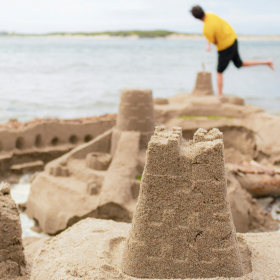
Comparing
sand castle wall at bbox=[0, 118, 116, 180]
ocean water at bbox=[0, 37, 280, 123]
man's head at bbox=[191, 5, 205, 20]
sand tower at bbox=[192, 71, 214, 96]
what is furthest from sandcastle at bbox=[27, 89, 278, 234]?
ocean water at bbox=[0, 37, 280, 123]

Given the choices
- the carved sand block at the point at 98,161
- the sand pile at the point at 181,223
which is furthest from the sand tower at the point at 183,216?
the carved sand block at the point at 98,161

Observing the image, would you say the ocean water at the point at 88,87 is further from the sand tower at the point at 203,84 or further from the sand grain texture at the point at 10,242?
the sand grain texture at the point at 10,242

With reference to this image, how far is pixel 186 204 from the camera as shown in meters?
2.31

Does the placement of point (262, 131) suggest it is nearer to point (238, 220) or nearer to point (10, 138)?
point (238, 220)

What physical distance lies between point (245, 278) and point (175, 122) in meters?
6.24

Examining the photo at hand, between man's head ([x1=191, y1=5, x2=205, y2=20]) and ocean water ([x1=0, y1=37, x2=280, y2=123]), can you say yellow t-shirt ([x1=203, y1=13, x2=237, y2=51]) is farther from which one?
ocean water ([x1=0, y1=37, x2=280, y2=123])

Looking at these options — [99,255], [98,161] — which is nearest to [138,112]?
[98,161]

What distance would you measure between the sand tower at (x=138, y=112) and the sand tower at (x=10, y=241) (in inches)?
137

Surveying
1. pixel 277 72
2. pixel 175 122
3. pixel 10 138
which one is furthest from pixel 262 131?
pixel 277 72

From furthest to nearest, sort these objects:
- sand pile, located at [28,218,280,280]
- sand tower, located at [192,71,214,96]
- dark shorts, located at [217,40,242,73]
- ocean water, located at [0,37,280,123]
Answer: ocean water, located at [0,37,280,123], sand tower, located at [192,71,214,96], dark shorts, located at [217,40,242,73], sand pile, located at [28,218,280,280]

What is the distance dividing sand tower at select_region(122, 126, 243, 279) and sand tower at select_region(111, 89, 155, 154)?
364 centimetres

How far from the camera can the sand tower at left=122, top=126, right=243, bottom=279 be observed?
228cm

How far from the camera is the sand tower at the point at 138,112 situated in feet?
19.6

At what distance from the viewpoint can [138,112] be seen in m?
5.99
